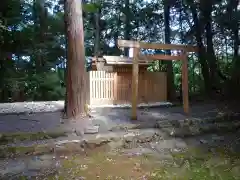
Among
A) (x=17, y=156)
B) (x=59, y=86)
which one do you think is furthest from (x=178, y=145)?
(x=59, y=86)

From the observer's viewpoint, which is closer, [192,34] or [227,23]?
[227,23]

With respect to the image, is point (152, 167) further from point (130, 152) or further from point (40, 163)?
point (40, 163)

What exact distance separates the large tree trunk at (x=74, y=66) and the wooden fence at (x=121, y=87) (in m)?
3.02

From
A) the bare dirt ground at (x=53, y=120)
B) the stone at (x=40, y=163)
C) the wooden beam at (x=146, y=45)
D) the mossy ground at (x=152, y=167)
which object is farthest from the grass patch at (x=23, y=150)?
the wooden beam at (x=146, y=45)

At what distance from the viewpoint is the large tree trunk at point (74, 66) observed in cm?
692

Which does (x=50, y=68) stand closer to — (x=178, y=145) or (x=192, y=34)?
(x=192, y=34)

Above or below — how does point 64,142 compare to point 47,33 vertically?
below

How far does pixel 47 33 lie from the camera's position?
1645 centimetres

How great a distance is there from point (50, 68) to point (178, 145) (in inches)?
476

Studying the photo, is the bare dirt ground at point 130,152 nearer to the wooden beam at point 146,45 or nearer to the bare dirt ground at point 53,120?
the bare dirt ground at point 53,120

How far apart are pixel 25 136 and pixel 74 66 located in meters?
2.34

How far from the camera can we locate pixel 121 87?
10.6m

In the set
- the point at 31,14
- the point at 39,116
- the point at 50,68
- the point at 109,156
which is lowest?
the point at 109,156

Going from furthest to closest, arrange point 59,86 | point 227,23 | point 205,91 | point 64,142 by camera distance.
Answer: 1. point 59,86
2. point 205,91
3. point 227,23
4. point 64,142
